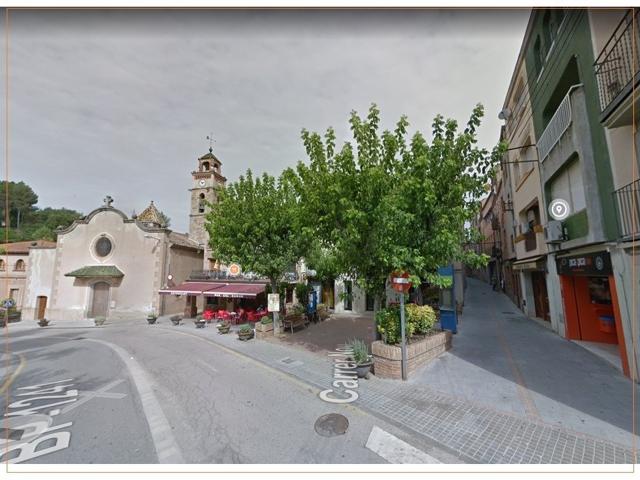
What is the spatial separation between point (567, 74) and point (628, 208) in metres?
6.09

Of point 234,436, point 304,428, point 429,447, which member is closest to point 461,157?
point 429,447

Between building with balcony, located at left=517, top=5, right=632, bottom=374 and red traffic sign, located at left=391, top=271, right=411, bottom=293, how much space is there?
5.43m

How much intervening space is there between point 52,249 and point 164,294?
1246 centimetres

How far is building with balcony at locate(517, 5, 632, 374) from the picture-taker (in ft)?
24.8

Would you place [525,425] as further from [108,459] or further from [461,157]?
[108,459]

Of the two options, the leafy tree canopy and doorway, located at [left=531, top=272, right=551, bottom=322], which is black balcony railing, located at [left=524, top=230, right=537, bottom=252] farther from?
the leafy tree canopy

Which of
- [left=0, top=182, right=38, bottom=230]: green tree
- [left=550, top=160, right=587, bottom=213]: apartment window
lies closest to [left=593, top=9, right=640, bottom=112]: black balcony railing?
[left=550, top=160, right=587, bottom=213]: apartment window

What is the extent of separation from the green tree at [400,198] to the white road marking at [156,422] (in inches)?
223

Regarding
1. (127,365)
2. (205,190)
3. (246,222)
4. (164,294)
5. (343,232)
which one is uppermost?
(205,190)

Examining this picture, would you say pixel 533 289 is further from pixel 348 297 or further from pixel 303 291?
pixel 303 291

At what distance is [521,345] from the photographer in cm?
991

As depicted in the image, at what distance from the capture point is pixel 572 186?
965 centimetres

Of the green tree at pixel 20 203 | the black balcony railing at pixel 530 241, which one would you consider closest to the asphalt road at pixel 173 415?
the black balcony railing at pixel 530 241

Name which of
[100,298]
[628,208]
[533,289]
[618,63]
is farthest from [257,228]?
[100,298]
